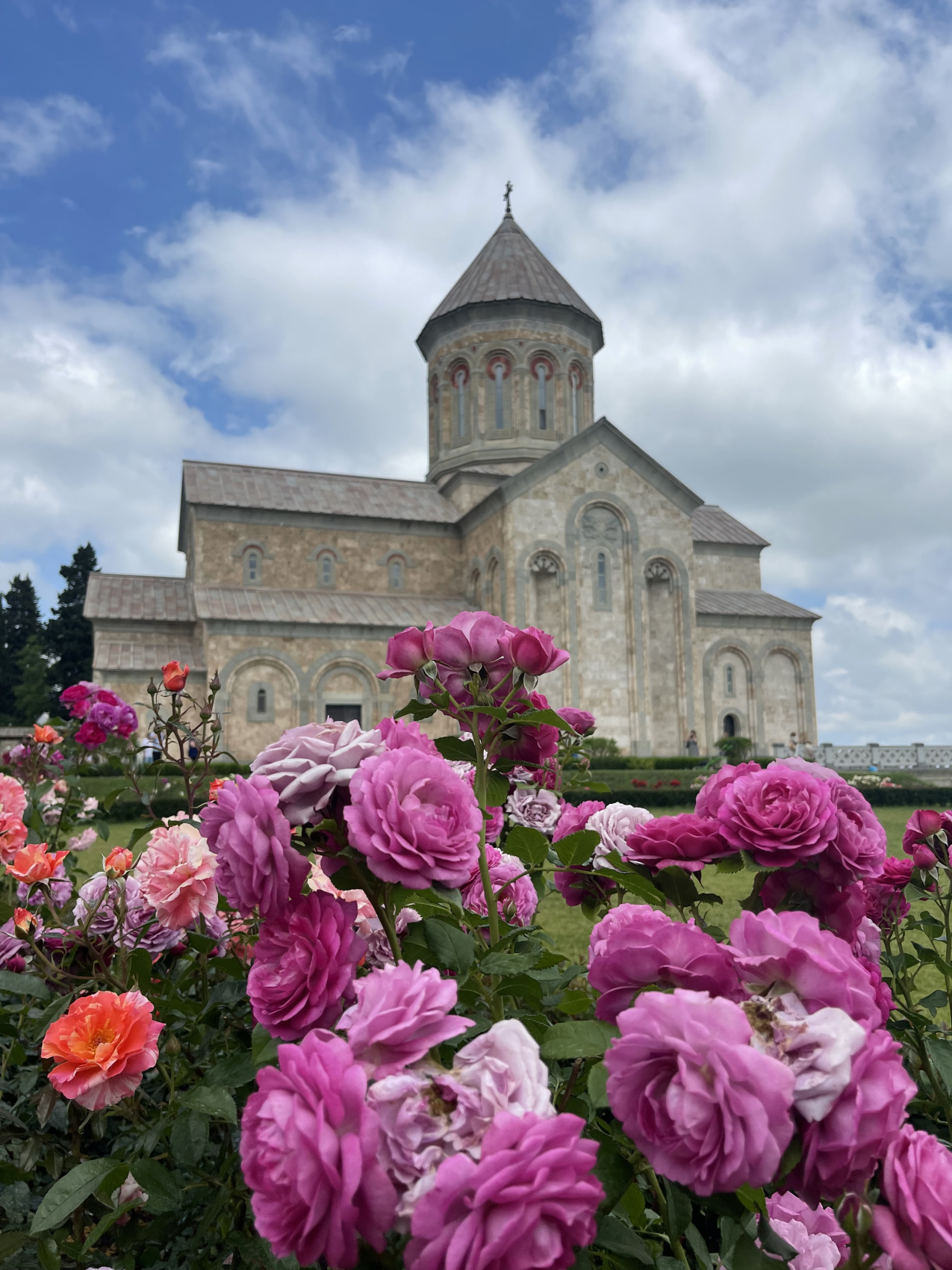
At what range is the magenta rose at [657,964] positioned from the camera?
921mm

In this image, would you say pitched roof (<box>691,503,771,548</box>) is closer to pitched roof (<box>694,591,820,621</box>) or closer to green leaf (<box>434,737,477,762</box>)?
pitched roof (<box>694,591,820,621</box>)

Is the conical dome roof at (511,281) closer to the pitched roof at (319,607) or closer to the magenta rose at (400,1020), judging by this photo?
the pitched roof at (319,607)

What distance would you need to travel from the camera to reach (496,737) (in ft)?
4.92

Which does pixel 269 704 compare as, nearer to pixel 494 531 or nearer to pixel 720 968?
pixel 494 531

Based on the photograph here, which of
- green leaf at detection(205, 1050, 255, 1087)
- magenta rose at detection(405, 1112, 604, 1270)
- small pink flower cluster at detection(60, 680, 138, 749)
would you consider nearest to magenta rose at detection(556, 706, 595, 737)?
green leaf at detection(205, 1050, 255, 1087)

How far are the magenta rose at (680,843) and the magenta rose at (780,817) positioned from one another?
0.04 metres

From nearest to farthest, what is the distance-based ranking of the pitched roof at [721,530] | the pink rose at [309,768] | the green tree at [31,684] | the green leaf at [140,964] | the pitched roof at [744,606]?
1. the pink rose at [309,768]
2. the green leaf at [140,964]
3. the pitched roof at [744,606]
4. the pitched roof at [721,530]
5. the green tree at [31,684]

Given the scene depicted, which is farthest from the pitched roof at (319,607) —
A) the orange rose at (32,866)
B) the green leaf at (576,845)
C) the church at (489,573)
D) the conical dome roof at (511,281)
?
the green leaf at (576,845)

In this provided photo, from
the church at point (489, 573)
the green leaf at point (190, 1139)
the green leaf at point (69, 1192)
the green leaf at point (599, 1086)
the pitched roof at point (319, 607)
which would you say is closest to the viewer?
the green leaf at point (599, 1086)

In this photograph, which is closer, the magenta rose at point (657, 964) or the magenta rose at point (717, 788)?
the magenta rose at point (657, 964)

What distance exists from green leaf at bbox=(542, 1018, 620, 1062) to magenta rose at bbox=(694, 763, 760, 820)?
49 centimetres

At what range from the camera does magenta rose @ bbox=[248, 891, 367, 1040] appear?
3.55 feet

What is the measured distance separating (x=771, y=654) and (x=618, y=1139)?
85.8 ft

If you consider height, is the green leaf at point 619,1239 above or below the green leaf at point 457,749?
below
